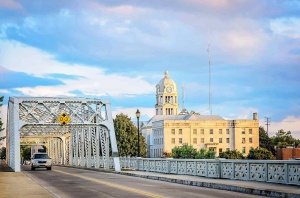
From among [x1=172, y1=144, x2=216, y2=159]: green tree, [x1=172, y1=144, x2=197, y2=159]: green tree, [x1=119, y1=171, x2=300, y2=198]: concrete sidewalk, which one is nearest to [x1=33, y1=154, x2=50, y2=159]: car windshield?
[x1=119, y1=171, x2=300, y2=198]: concrete sidewalk

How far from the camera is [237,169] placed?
1212 inches

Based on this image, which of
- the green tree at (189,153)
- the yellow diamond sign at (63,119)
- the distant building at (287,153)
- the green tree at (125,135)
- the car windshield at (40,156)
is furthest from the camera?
the green tree at (189,153)

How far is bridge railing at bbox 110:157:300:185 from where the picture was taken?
25.3 meters

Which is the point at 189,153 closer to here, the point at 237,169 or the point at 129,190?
the point at 237,169

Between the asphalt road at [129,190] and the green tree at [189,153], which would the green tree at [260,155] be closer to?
the green tree at [189,153]

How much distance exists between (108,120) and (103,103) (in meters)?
2.56

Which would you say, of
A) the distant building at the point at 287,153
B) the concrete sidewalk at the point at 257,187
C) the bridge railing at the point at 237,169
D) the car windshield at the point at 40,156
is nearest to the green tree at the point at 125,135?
the distant building at the point at 287,153

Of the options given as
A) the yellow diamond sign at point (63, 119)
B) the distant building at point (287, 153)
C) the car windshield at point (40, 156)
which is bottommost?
the distant building at point (287, 153)

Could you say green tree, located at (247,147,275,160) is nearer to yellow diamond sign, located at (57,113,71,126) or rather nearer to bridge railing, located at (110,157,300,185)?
yellow diamond sign, located at (57,113,71,126)

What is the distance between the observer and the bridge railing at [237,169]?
83.0 ft

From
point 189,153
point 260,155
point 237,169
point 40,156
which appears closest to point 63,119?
point 40,156

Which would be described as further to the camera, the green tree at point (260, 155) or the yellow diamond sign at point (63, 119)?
the green tree at point (260, 155)

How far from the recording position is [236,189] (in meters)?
25.1

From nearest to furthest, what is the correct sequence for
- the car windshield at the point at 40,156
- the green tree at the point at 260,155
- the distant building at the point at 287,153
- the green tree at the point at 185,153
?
the car windshield at the point at 40,156
the distant building at the point at 287,153
the green tree at the point at 260,155
the green tree at the point at 185,153
